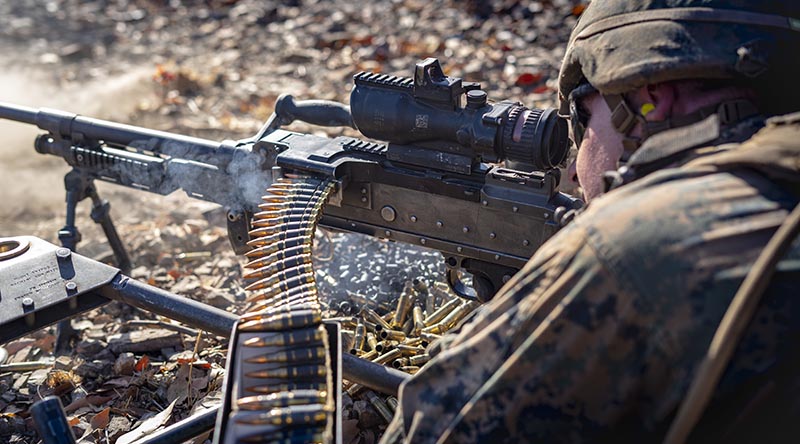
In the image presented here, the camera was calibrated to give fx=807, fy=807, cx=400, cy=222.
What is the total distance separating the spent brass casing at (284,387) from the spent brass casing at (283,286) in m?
0.83

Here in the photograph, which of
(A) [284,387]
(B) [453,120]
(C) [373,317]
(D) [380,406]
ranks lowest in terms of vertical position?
(C) [373,317]

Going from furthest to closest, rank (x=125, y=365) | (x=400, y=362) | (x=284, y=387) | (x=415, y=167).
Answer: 1. (x=125, y=365)
2. (x=400, y=362)
3. (x=415, y=167)
4. (x=284, y=387)

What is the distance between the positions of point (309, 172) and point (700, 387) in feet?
9.98

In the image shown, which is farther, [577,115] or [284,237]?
[284,237]

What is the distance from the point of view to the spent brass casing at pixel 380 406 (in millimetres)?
4406

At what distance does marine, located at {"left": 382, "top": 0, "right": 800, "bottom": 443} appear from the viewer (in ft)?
7.48

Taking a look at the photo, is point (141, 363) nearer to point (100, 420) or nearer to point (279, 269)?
point (100, 420)

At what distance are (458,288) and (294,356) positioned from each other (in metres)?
1.88

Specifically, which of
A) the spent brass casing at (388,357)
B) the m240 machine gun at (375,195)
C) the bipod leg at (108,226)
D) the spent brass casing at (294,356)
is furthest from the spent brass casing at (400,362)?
the bipod leg at (108,226)

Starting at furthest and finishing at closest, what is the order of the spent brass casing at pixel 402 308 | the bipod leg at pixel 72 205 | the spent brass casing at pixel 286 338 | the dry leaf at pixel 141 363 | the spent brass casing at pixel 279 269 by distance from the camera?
the bipod leg at pixel 72 205
the spent brass casing at pixel 402 308
the dry leaf at pixel 141 363
the spent brass casing at pixel 279 269
the spent brass casing at pixel 286 338

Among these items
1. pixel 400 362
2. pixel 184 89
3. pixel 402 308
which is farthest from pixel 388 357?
pixel 184 89

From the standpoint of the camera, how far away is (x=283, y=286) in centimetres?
398

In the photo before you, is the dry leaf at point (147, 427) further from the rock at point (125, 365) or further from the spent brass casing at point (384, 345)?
the spent brass casing at point (384, 345)

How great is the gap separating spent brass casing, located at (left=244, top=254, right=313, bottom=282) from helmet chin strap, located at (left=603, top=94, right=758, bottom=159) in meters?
1.75
